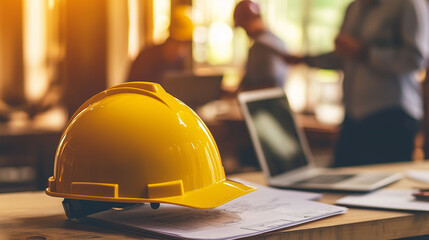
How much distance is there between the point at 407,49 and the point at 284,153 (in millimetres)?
1069

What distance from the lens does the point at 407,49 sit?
8.22ft

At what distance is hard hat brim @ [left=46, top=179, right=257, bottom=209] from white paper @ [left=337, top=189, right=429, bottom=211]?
0.30 m

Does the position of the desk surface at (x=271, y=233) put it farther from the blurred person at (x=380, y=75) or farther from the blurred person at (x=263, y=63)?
the blurred person at (x=263, y=63)

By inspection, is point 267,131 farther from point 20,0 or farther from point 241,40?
point 241,40

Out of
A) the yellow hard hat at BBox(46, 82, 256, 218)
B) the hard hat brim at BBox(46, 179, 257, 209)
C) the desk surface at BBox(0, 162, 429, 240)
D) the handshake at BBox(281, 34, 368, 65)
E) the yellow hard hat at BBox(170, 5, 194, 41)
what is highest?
the yellow hard hat at BBox(170, 5, 194, 41)

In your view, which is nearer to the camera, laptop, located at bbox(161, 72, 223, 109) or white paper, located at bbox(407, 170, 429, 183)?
white paper, located at bbox(407, 170, 429, 183)

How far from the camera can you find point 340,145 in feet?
9.24

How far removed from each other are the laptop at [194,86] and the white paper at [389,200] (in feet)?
5.07

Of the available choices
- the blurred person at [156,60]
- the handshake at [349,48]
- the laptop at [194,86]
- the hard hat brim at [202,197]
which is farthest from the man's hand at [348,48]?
the hard hat brim at [202,197]

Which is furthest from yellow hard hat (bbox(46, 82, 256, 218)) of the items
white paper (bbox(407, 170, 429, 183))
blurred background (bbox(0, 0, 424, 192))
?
blurred background (bbox(0, 0, 424, 192))

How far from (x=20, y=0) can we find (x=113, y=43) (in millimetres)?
864

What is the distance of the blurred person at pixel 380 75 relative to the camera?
2.52m

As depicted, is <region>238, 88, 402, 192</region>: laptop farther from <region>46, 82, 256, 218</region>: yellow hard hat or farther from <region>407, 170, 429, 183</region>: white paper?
<region>46, 82, 256, 218</region>: yellow hard hat

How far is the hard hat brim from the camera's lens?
3.33ft
